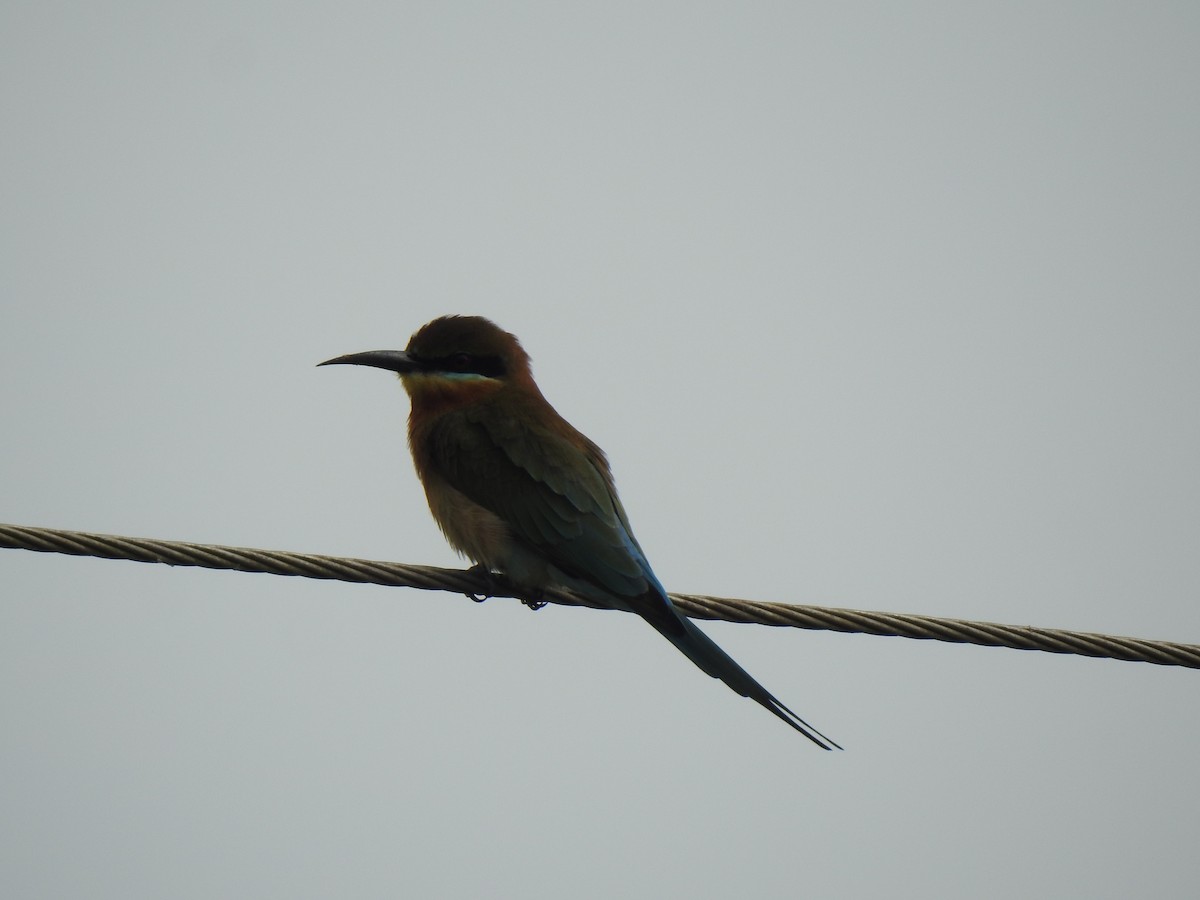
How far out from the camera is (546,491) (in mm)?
3652

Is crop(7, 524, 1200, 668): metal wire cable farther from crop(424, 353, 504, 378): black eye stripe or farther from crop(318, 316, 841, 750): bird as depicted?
crop(424, 353, 504, 378): black eye stripe

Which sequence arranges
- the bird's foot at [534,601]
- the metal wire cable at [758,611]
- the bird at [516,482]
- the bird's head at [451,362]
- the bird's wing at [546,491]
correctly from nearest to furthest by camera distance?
the metal wire cable at [758,611] < the bird at [516,482] < the bird's wing at [546,491] < the bird's foot at [534,601] < the bird's head at [451,362]

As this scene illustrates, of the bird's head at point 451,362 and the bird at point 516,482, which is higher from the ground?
the bird's head at point 451,362

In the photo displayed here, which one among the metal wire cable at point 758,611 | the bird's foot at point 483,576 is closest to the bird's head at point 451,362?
the bird's foot at point 483,576

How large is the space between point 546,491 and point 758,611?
1109 mm

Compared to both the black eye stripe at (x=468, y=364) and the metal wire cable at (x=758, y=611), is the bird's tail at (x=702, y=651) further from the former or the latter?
the black eye stripe at (x=468, y=364)

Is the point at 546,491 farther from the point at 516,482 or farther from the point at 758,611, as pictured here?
the point at 758,611

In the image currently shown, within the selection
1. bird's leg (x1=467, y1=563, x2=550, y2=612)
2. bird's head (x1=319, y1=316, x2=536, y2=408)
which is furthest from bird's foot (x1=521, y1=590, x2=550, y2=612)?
bird's head (x1=319, y1=316, x2=536, y2=408)

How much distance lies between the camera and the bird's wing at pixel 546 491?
3408 mm

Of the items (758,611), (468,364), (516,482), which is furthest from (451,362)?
(758,611)

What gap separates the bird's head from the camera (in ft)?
13.9

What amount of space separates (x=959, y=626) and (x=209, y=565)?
1.60 metres

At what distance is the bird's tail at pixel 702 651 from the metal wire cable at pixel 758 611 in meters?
0.32

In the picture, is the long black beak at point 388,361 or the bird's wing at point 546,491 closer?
the bird's wing at point 546,491
